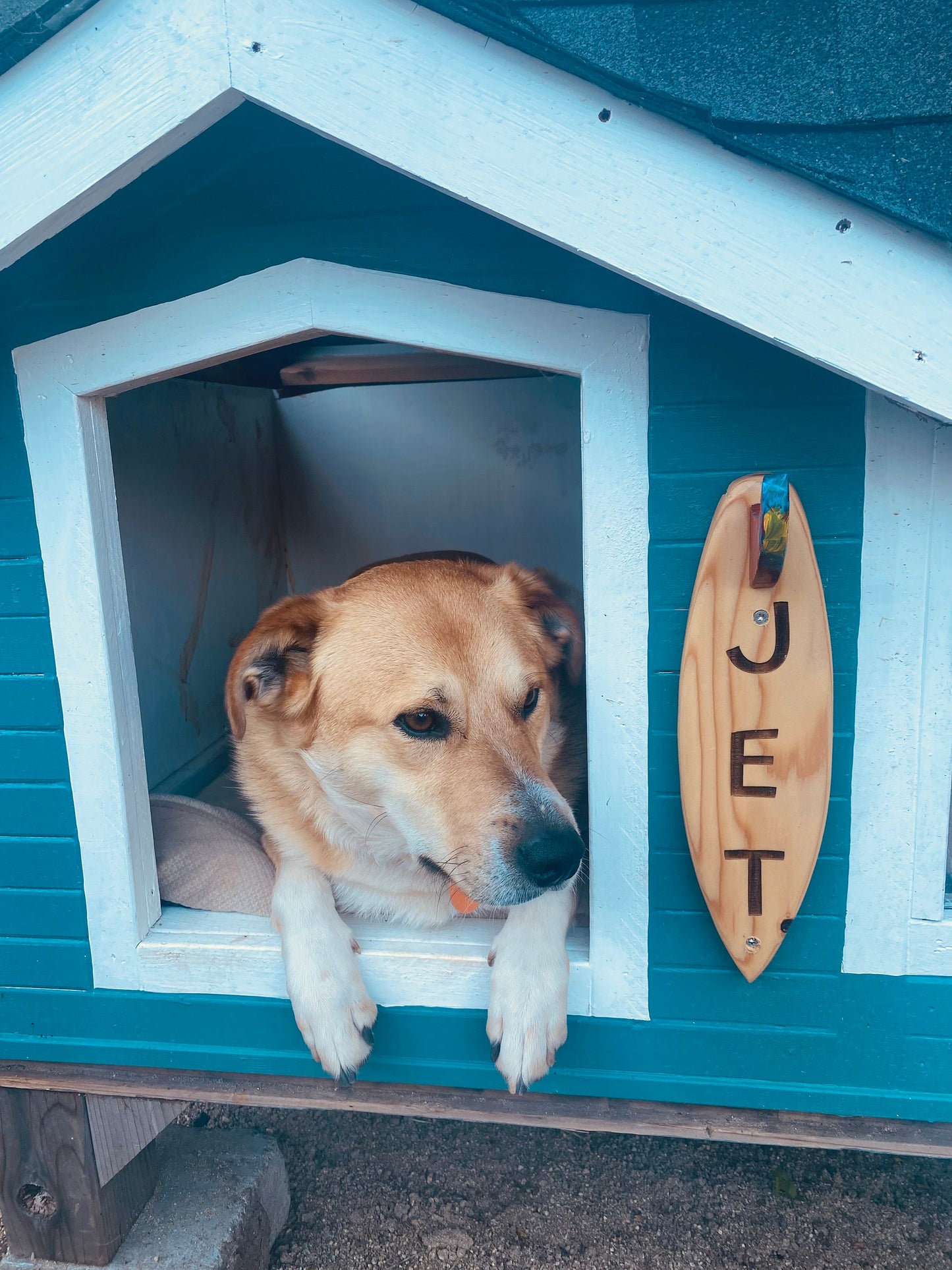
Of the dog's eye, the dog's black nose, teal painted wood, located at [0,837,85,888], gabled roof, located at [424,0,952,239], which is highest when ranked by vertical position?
gabled roof, located at [424,0,952,239]

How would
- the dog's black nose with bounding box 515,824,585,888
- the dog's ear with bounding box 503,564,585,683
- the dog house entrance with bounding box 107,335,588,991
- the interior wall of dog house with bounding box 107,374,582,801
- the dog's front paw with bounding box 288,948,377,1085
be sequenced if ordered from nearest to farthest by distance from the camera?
1. the dog's black nose with bounding box 515,824,585,888
2. the dog's front paw with bounding box 288,948,377,1085
3. the dog's ear with bounding box 503,564,585,683
4. the dog house entrance with bounding box 107,335,588,991
5. the interior wall of dog house with bounding box 107,374,582,801

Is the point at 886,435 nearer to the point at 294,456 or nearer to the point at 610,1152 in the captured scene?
the point at 610,1152

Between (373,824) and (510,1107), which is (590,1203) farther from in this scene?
(373,824)

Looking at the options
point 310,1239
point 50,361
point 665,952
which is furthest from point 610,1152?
point 50,361

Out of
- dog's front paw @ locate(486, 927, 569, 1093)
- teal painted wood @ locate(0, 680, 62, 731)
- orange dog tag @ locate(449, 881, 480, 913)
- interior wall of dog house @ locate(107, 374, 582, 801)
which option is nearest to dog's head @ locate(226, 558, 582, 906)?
orange dog tag @ locate(449, 881, 480, 913)

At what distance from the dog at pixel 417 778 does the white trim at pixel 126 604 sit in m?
0.13

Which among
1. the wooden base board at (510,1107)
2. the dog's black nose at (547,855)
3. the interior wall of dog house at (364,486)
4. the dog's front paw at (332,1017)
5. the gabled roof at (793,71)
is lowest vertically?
the wooden base board at (510,1107)

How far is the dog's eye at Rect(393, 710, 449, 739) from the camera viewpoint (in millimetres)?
1649

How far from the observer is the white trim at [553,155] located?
3.87 ft

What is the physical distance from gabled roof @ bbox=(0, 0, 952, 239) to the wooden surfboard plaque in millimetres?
511

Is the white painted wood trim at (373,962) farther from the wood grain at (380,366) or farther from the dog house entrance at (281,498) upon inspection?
the wood grain at (380,366)

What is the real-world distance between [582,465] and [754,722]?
647 mm

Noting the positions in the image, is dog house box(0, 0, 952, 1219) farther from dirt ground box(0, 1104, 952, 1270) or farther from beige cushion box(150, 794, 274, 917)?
dirt ground box(0, 1104, 952, 1270)

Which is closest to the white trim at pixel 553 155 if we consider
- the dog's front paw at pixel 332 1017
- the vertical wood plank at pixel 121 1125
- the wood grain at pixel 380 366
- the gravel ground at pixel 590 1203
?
the wood grain at pixel 380 366
